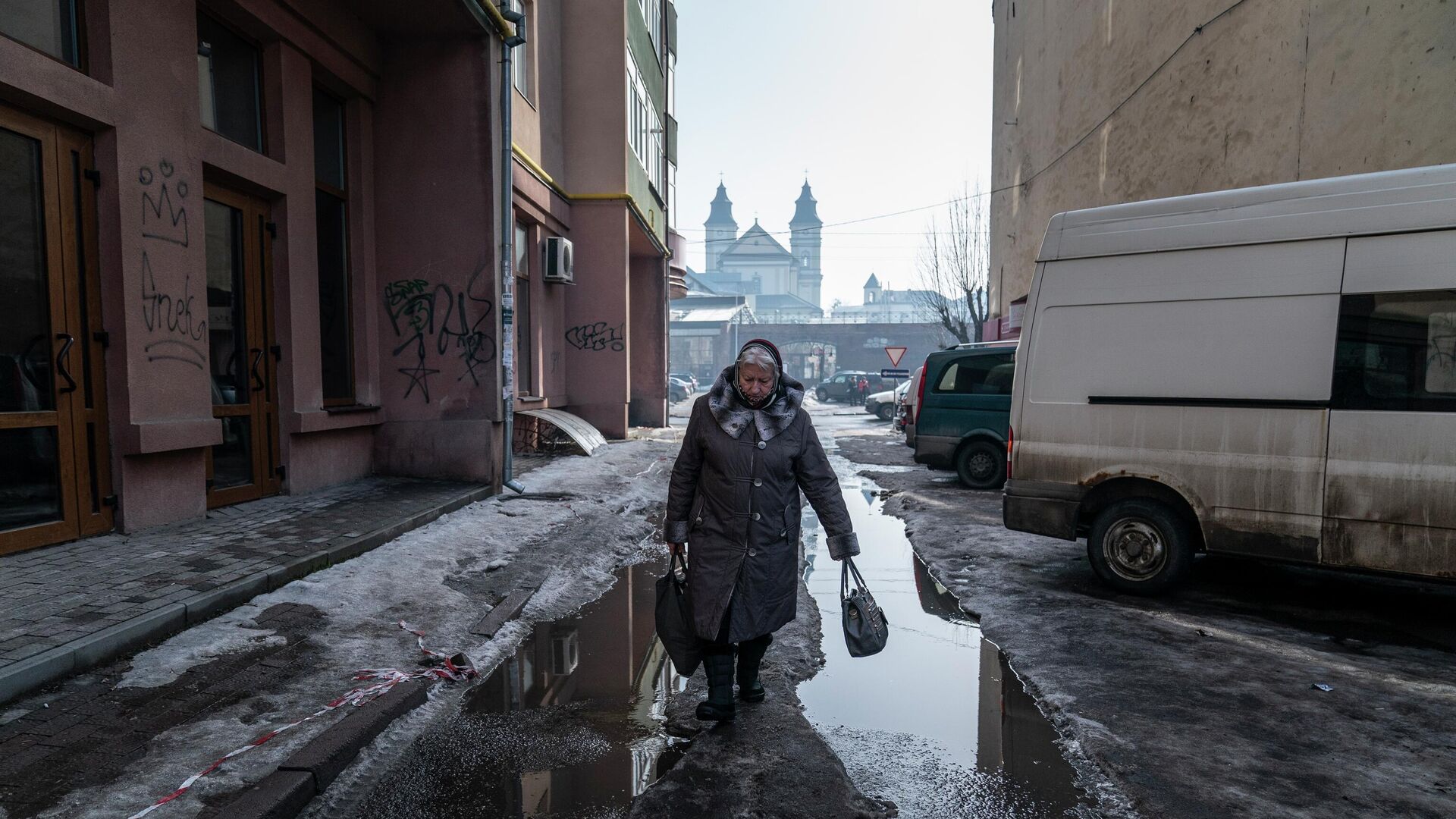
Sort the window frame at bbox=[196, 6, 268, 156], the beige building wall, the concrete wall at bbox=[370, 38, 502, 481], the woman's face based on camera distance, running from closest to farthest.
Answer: the woman's face < the window frame at bbox=[196, 6, 268, 156] < the beige building wall < the concrete wall at bbox=[370, 38, 502, 481]

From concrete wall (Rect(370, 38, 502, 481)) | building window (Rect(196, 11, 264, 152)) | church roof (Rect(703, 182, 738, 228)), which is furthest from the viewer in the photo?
church roof (Rect(703, 182, 738, 228))

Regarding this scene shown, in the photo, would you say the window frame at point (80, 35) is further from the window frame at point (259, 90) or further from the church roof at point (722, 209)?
the church roof at point (722, 209)

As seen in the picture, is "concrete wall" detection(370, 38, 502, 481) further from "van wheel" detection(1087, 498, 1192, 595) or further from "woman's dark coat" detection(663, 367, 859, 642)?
"van wheel" detection(1087, 498, 1192, 595)

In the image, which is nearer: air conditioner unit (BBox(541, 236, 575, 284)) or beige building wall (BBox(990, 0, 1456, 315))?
beige building wall (BBox(990, 0, 1456, 315))

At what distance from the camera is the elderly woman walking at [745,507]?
3549mm

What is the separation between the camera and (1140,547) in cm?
563

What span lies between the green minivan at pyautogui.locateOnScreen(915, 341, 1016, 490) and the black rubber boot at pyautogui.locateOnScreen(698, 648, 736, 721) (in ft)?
25.7

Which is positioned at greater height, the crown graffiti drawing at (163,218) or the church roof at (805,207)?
the church roof at (805,207)

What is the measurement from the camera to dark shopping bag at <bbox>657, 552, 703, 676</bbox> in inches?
144

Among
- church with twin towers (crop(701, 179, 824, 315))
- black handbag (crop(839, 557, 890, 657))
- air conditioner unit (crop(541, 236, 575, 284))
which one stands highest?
church with twin towers (crop(701, 179, 824, 315))

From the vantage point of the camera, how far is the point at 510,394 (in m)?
9.25

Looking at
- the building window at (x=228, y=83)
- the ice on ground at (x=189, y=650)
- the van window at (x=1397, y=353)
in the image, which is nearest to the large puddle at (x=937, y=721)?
the van window at (x=1397, y=353)

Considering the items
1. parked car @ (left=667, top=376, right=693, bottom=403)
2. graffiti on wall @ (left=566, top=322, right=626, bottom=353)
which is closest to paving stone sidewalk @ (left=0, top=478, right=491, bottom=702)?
graffiti on wall @ (left=566, top=322, right=626, bottom=353)

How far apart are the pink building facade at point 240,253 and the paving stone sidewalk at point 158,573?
1.11 feet
